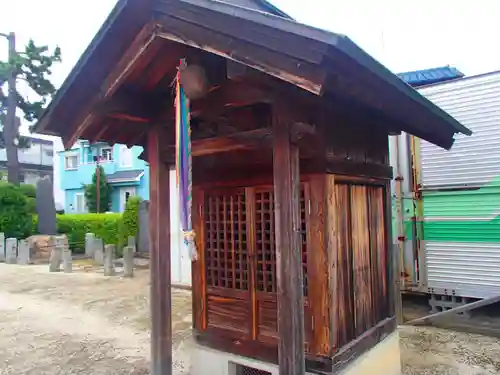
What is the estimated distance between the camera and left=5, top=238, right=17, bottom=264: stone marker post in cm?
1658

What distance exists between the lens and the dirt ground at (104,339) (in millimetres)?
5848

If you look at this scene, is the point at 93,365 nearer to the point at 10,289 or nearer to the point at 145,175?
the point at 10,289

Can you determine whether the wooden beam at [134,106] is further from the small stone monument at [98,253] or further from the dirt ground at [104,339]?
the small stone monument at [98,253]

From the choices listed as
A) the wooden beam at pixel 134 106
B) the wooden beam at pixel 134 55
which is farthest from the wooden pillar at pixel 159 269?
the wooden beam at pixel 134 55

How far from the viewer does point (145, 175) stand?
2906cm

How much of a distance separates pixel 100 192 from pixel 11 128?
7988 millimetres

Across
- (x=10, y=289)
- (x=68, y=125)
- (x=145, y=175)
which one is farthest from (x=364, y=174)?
(x=145, y=175)

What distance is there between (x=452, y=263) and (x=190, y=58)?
19.2 ft

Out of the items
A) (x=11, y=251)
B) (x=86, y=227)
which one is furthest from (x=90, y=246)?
(x=86, y=227)

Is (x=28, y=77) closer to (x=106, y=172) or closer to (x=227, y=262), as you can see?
(x=106, y=172)

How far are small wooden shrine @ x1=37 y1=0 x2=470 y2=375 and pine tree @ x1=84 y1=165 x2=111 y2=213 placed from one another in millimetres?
26615

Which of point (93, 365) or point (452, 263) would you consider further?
point (452, 263)

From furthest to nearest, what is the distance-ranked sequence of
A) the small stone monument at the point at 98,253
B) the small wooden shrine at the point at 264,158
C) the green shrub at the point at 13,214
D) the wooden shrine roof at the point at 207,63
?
1. the green shrub at the point at 13,214
2. the small stone monument at the point at 98,253
3. the small wooden shrine at the point at 264,158
4. the wooden shrine roof at the point at 207,63

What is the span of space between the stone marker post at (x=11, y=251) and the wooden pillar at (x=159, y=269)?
15.0 metres
